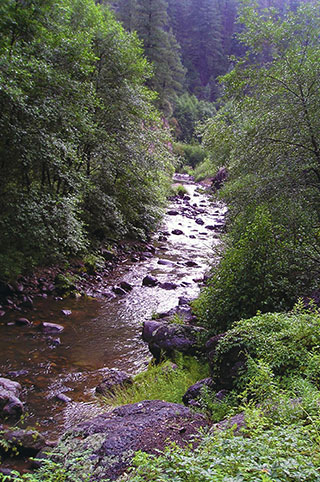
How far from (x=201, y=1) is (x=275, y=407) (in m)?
108

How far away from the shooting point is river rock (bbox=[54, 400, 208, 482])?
2846mm

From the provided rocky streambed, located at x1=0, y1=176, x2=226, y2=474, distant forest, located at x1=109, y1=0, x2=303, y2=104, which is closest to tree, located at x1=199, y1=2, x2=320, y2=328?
rocky streambed, located at x1=0, y1=176, x2=226, y2=474

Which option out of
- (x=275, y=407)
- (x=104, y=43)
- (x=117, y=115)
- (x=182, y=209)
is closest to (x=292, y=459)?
(x=275, y=407)

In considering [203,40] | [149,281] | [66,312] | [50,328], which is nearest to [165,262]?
[149,281]

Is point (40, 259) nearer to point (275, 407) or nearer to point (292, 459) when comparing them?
point (275, 407)

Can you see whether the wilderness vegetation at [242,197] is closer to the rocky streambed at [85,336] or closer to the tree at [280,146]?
the tree at [280,146]

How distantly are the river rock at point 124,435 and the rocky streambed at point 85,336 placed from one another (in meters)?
0.09

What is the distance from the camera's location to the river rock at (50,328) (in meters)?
7.20

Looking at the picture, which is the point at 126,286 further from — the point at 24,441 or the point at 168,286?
the point at 24,441

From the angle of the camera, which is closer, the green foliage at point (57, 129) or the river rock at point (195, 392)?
the river rock at point (195, 392)

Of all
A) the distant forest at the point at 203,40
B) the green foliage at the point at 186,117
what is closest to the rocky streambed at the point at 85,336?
the green foliage at the point at 186,117

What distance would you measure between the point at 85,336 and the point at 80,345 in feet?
1.28

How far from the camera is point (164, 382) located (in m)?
Answer: 5.24

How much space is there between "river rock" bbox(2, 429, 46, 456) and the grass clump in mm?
1214
